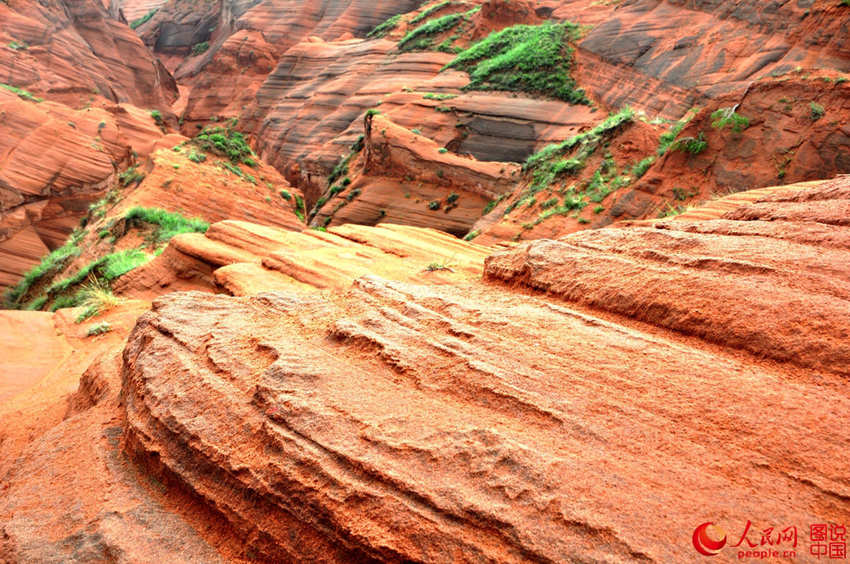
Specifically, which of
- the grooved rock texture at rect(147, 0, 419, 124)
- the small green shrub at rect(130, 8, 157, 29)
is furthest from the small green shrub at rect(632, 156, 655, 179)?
the small green shrub at rect(130, 8, 157, 29)

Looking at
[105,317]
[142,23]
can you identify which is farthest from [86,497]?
[142,23]

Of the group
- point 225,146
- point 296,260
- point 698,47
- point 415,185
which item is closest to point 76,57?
point 225,146

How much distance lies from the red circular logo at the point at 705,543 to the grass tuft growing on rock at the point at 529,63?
2319 centimetres

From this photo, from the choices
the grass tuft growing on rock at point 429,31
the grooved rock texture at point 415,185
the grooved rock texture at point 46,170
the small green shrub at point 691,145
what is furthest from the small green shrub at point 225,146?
the small green shrub at point 691,145

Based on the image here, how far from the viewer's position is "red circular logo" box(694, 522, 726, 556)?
7.22 feet

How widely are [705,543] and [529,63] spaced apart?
26407mm

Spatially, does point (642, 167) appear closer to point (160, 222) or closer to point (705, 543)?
point (705, 543)

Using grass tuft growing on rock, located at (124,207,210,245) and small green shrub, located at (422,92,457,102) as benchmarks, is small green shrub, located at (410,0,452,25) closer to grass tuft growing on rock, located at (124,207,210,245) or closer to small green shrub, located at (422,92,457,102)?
small green shrub, located at (422,92,457,102)

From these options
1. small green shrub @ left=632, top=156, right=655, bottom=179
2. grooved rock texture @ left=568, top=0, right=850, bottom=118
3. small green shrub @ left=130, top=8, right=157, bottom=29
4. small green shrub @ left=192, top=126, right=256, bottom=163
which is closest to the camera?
small green shrub @ left=632, top=156, right=655, bottom=179

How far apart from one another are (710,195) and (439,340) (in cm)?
965

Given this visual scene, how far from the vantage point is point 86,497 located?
3.31 metres

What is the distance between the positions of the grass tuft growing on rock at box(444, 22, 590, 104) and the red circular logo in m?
23.2

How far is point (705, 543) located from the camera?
2236 mm

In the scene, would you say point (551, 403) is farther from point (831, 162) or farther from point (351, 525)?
point (831, 162)
